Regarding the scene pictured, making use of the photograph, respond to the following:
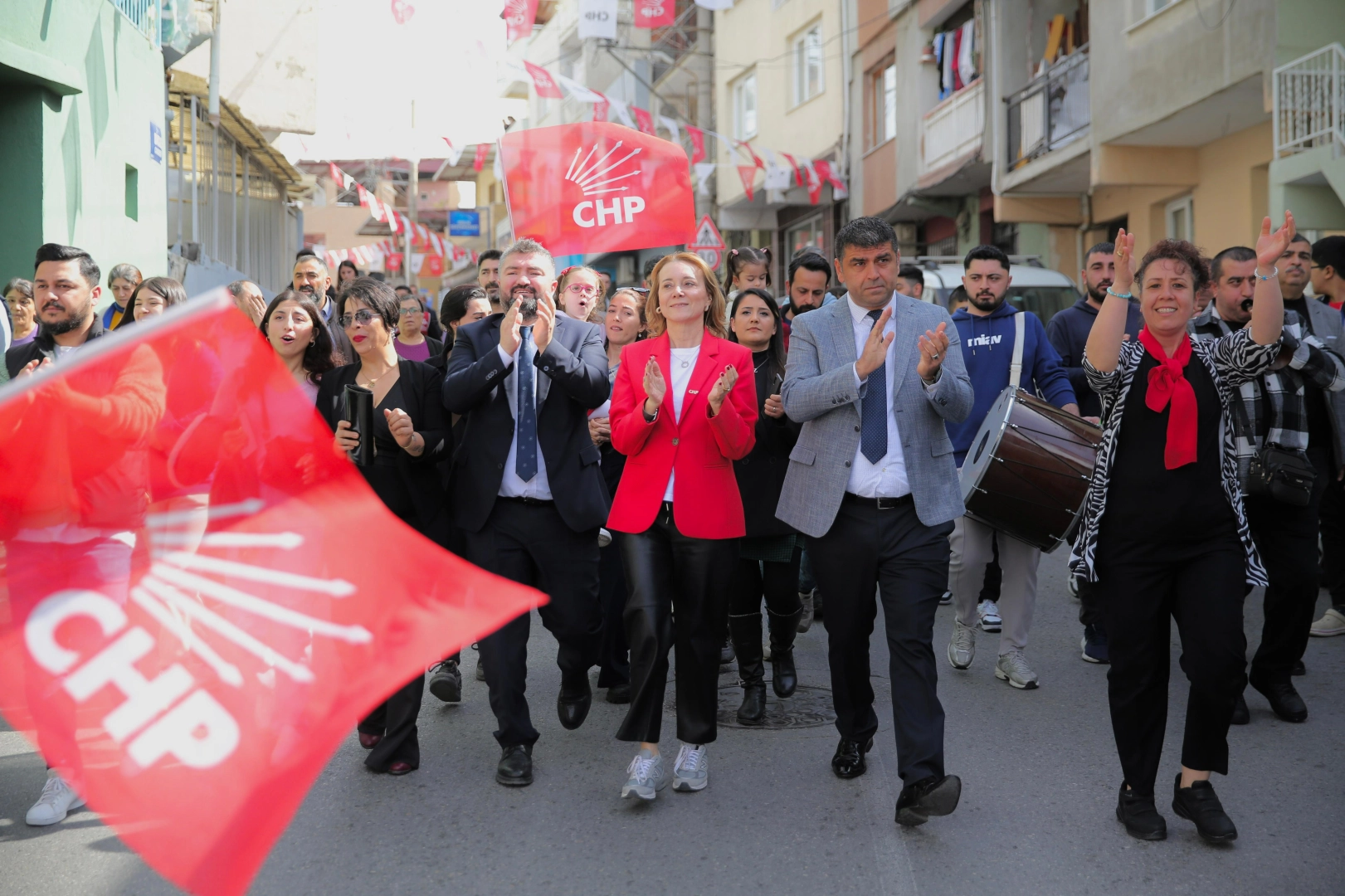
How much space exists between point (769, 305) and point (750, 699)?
1859 mm

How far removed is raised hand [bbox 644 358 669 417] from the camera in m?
4.87

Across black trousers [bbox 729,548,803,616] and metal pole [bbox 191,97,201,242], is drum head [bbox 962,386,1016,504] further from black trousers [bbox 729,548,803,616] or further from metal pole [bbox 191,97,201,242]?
metal pole [bbox 191,97,201,242]

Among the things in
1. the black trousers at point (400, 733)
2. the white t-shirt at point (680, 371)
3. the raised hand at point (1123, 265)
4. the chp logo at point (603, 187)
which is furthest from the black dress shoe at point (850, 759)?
the chp logo at point (603, 187)

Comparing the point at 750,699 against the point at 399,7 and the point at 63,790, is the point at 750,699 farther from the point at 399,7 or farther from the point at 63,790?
the point at 399,7

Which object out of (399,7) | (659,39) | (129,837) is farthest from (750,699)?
(659,39)

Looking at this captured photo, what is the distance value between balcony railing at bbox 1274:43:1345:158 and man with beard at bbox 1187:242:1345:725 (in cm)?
830

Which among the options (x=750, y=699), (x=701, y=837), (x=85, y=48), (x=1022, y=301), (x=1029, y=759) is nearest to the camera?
(x=701, y=837)

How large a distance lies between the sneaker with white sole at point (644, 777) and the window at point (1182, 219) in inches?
580

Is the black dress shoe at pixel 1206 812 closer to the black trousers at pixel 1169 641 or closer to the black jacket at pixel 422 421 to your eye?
the black trousers at pixel 1169 641

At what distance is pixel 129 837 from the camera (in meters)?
2.42

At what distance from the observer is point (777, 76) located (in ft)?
96.2

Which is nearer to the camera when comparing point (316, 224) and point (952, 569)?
point (952, 569)

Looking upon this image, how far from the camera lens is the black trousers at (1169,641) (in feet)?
14.2

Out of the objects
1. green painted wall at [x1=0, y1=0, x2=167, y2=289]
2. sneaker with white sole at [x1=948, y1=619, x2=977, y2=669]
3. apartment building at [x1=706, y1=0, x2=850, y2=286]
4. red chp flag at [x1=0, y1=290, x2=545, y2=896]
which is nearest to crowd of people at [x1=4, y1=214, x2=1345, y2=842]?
sneaker with white sole at [x1=948, y1=619, x2=977, y2=669]
